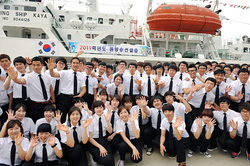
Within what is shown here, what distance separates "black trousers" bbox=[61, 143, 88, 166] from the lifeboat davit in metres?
13.9

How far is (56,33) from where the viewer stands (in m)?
13.8

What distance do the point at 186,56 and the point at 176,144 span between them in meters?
12.4

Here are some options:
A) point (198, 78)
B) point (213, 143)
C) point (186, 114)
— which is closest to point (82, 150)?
point (186, 114)

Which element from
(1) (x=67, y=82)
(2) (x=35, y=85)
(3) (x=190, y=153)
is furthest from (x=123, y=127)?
(2) (x=35, y=85)

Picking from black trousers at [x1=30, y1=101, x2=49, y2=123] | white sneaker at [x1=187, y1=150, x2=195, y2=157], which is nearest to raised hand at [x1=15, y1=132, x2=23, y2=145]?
black trousers at [x1=30, y1=101, x2=49, y2=123]

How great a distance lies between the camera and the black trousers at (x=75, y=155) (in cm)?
273

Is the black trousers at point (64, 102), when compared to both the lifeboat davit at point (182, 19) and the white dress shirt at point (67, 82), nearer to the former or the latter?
the white dress shirt at point (67, 82)

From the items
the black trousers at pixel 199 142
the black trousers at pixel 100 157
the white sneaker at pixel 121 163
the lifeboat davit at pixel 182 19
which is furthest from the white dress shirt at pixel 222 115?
the lifeboat davit at pixel 182 19

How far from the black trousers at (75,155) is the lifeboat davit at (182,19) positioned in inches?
545

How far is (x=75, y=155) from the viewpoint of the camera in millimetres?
2732

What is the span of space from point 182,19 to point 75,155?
14.6 m

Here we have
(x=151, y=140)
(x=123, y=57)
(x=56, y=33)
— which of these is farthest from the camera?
(x=56, y=33)

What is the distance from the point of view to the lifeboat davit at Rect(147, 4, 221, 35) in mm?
13992

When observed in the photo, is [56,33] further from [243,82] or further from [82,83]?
[243,82]
